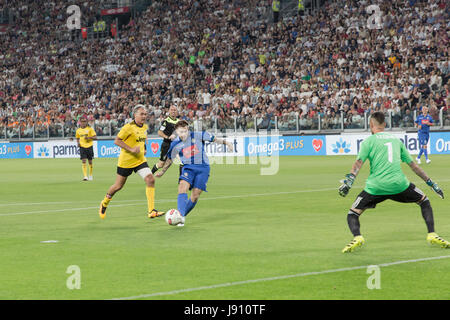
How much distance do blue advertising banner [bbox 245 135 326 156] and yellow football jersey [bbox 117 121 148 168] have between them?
83.9 feet

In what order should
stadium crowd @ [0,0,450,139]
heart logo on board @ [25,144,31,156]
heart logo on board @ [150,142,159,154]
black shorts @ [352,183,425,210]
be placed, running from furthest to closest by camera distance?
heart logo on board @ [25,144,31,156]
heart logo on board @ [150,142,159,154]
stadium crowd @ [0,0,450,139]
black shorts @ [352,183,425,210]

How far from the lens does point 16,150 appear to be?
52219 mm

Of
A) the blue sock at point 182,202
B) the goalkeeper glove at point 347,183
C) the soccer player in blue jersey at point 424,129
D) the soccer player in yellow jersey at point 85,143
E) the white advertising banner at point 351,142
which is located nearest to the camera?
the goalkeeper glove at point 347,183

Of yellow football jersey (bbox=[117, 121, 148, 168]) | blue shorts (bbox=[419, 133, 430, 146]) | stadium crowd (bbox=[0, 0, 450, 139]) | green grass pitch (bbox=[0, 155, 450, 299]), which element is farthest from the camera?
stadium crowd (bbox=[0, 0, 450, 139])

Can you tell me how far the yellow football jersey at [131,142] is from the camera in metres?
14.7

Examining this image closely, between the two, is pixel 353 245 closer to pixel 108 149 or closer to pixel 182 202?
pixel 182 202

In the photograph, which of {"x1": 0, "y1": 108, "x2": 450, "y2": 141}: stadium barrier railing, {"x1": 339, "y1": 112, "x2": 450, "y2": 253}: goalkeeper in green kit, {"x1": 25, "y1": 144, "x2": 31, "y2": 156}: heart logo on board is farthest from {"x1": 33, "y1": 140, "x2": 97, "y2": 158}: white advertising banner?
{"x1": 339, "y1": 112, "x2": 450, "y2": 253}: goalkeeper in green kit

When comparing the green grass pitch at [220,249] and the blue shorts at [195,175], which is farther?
the blue shorts at [195,175]

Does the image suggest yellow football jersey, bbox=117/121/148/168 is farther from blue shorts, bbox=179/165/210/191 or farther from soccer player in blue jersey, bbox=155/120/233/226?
blue shorts, bbox=179/165/210/191

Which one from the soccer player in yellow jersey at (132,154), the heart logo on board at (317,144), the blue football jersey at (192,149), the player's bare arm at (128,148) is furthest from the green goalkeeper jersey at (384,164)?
the heart logo on board at (317,144)

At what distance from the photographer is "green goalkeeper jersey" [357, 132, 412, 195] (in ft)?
31.5

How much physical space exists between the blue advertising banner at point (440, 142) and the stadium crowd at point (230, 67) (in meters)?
1.55

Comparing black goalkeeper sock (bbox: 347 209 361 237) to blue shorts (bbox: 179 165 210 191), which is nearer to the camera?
black goalkeeper sock (bbox: 347 209 361 237)

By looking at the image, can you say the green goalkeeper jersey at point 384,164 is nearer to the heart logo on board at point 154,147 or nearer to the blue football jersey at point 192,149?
the blue football jersey at point 192,149
